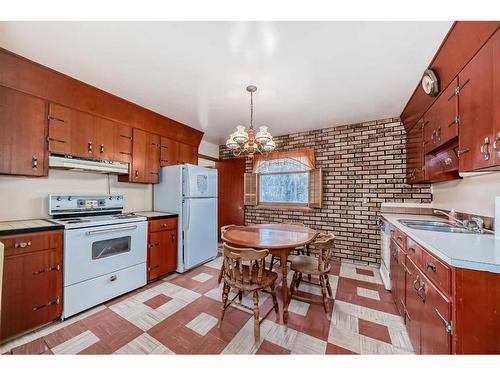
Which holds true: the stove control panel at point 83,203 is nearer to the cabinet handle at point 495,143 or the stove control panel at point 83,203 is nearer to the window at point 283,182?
the window at point 283,182

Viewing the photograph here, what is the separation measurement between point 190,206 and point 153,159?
0.94 m

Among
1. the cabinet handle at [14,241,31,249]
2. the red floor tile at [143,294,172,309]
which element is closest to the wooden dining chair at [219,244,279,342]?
the red floor tile at [143,294,172,309]

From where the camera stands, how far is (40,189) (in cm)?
223

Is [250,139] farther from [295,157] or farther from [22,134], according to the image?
[22,134]

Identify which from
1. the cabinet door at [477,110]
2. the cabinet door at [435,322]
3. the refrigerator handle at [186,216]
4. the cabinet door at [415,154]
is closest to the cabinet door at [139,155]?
the refrigerator handle at [186,216]

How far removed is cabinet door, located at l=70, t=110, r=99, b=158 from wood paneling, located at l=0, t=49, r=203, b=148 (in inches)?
3.4

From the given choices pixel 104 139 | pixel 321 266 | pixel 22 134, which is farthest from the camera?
pixel 104 139

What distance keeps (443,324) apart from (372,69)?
2060mm

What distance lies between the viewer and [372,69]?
1.95 metres

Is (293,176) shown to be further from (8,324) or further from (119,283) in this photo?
(8,324)

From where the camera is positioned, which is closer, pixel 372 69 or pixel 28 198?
pixel 372 69

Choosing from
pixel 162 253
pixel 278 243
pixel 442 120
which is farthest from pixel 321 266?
pixel 162 253

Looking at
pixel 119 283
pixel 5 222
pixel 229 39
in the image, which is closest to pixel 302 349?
pixel 119 283

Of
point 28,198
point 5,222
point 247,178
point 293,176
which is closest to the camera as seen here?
point 5,222
